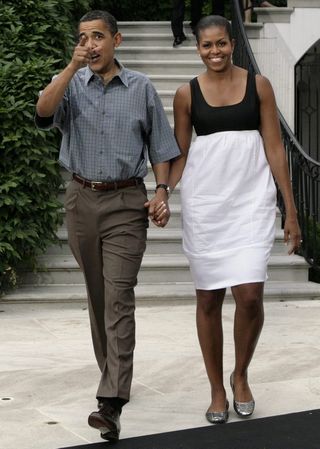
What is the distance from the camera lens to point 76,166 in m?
5.47

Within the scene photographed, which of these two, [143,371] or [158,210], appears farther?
[143,371]

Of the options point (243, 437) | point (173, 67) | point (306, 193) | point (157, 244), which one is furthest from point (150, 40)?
point (243, 437)

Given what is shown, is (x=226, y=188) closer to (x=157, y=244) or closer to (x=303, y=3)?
(x=157, y=244)

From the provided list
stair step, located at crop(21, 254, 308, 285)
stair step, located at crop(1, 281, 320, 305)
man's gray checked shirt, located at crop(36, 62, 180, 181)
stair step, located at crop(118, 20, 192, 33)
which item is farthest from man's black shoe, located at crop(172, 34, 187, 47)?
man's gray checked shirt, located at crop(36, 62, 180, 181)

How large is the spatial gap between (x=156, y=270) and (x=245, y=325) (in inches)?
145

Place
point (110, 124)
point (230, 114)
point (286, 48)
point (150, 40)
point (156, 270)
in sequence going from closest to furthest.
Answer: point (110, 124) → point (230, 114) → point (156, 270) → point (286, 48) → point (150, 40)

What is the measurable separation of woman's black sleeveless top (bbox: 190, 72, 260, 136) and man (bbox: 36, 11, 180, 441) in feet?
0.56

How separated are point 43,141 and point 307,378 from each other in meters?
3.16

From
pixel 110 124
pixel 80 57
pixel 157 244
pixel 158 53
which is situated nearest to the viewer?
pixel 80 57

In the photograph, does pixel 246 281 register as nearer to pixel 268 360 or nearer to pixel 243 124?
pixel 243 124

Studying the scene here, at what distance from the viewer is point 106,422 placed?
508cm

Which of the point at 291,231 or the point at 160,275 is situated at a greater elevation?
the point at 291,231

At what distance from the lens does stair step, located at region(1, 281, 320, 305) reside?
8.71m

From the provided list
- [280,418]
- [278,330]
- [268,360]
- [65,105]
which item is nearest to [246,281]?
[280,418]
